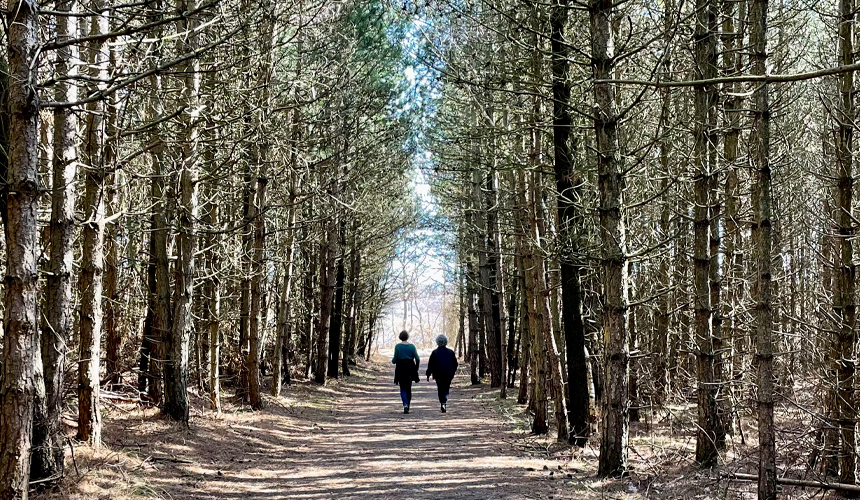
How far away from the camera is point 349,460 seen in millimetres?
10312

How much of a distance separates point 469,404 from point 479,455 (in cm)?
841

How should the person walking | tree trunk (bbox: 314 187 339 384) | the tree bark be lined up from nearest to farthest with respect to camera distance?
1. the tree bark
2. the person walking
3. tree trunk (bbox: 314 187 339 384)

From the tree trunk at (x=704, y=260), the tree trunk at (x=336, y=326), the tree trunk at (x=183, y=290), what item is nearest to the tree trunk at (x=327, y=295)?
the tree trunk at (x=336, y=326)

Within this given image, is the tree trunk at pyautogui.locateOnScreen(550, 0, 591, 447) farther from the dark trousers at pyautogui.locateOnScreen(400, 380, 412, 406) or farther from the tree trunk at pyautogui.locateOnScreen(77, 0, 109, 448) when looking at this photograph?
the dark trousers at pyautogui.locateOnScreen(400, 380, 412, 406)

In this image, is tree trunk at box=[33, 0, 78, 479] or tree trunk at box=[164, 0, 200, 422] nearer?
tree trunk at box=[33, 0, 78, 479]

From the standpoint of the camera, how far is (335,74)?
1636 centimetres

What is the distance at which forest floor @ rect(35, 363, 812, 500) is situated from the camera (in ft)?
25.2

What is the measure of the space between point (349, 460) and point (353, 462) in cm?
21

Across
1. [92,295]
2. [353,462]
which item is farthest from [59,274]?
[353,462]

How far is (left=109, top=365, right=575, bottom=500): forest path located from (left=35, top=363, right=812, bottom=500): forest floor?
0.07 feet

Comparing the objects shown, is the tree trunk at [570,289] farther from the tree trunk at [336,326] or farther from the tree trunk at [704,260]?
the tree trunk at [336,326]

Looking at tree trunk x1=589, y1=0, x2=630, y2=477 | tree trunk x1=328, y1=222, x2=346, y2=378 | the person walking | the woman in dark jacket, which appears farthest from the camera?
tree trunk x1=328, y1=222, x2=346, y2=378

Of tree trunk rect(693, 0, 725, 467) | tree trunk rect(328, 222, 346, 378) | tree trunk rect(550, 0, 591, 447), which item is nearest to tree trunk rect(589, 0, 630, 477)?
tree trunk rect(693, 0, 725, 467)

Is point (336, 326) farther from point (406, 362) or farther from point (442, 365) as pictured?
point (442, 365)
